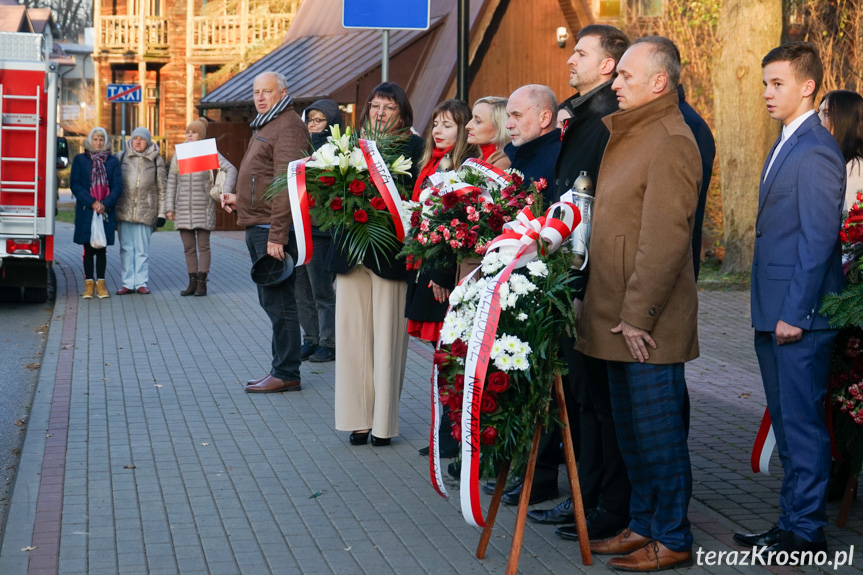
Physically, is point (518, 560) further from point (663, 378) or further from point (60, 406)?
point (60, 406)

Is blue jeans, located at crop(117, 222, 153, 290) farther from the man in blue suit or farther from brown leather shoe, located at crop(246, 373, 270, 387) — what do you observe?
the man in blue suit

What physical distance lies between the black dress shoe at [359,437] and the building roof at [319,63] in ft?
35.4

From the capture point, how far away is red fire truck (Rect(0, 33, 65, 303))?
1279cm

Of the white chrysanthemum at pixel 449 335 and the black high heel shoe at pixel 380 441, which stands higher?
the white chrysanthemum at pixel 449 335


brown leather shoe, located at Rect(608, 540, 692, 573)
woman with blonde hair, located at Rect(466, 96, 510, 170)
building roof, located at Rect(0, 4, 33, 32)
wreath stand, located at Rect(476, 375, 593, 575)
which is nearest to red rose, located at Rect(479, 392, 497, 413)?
wreath stand, located at Rect(476, 375, 593, 575)

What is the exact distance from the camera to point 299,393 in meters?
8.54

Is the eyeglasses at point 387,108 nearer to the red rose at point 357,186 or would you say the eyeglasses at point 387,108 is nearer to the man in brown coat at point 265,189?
the red rose at point 357,186

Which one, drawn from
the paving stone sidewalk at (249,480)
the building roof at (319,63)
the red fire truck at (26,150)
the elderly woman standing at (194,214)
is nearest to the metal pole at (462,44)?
the paving stone sidewalk at (249,480)

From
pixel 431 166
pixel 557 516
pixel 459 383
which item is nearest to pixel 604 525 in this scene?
pixel 557 516

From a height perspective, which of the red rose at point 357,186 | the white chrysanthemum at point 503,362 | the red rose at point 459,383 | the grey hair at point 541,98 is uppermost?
the grey hair at point 541,98

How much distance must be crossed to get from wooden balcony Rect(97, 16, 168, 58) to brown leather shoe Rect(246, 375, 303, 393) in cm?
3348

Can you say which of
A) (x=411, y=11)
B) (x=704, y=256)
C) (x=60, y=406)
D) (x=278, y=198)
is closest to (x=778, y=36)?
(x=704, y=256)

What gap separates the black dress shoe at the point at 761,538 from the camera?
4.94 metres

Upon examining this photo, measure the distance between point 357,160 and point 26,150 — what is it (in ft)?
26.0
